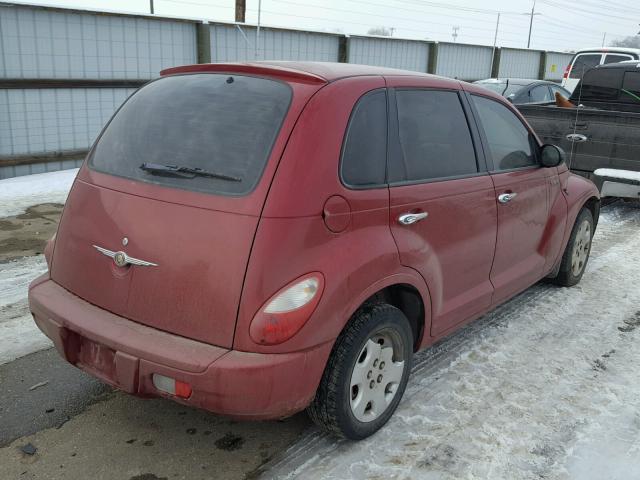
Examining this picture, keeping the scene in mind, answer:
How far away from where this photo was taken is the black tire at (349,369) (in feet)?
8.81

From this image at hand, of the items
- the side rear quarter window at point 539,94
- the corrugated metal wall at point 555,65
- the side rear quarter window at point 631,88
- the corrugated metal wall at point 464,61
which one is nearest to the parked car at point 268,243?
the side rear quarter window at point 631,88

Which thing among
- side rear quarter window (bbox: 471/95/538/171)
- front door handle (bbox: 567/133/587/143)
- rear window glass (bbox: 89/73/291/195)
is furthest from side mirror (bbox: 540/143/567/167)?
front door handle (bbox: 567/133/587/143)

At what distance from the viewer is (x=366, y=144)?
2848mm

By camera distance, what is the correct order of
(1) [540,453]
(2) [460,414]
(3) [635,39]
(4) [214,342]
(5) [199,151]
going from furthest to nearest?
(3) [635,39] < (2) [460,414] < (1) [540,453] < (5) [199,151] < (4) [214,342]

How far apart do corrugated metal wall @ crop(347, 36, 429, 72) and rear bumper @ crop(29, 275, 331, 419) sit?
11.4m

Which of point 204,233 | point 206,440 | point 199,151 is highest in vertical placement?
point 199,151

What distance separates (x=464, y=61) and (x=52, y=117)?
1249 centimetres

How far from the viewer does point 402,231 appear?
295 cm

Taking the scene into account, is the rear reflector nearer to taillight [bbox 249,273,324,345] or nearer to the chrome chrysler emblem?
taillight [bbox 249,273,324,345]

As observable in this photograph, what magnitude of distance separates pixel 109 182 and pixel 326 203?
3.56ft

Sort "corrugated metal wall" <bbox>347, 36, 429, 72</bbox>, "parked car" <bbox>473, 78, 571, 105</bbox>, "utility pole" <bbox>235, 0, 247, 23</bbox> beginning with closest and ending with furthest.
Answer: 1. "parked car" <bbox>473, 78, 571, 105</bbox>
2. "corrugated metal wall" <bbox>347, 36, 429, 72</bbox>
3. "utility pole" <bbox>235, 0, 247, 23</bbox>

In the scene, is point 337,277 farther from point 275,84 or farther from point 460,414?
Answer: point 460,414

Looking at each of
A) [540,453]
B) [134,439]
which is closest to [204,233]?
[134,439]

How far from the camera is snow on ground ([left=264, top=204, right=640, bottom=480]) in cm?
279
